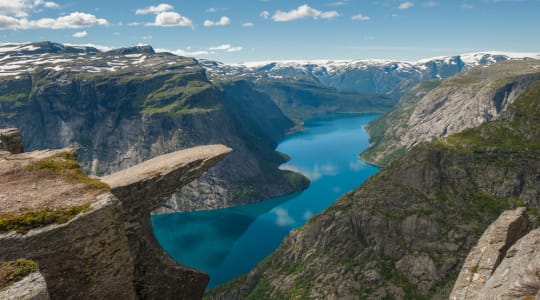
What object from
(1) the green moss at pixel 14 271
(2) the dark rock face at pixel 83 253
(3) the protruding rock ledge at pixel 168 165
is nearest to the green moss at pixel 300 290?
(3) the protruding rock ledge at pixel 168 165

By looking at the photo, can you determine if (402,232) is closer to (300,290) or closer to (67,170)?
(300,290)

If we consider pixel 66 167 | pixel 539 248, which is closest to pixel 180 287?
pixel 66 167

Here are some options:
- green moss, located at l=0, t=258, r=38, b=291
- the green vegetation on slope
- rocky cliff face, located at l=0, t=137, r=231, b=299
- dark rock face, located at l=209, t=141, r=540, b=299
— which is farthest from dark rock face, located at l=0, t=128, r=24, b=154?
the green vegetation on slope

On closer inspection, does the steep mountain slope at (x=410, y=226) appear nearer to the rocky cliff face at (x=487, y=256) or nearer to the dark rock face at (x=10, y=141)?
the rocky cliff face at (x=487, y=256)

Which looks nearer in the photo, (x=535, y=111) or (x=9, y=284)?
(x=9, y=284)

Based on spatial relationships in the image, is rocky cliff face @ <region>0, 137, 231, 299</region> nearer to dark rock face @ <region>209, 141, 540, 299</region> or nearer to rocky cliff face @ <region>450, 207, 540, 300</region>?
rocky cliff face @ <region>450, 207, 540, 300</region>

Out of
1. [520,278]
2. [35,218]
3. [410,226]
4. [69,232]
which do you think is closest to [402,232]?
[410,226]

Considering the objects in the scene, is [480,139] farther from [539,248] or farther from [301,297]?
[539,248]
